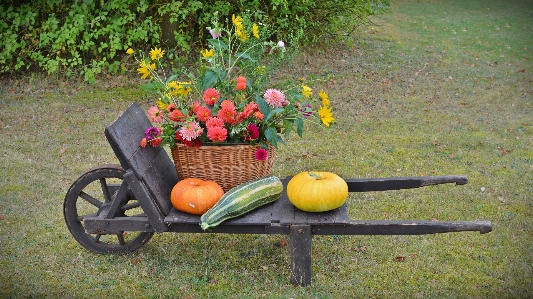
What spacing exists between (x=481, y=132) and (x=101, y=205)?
4999 millimetres

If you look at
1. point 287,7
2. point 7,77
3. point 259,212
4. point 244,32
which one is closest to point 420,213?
point 259,212

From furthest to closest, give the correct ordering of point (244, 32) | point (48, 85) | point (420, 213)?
point (48, 85) → point (420, 213) → point (244, 32)

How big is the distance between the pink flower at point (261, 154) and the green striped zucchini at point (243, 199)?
0.14 m

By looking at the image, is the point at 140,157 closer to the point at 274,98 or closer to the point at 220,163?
the point at 220,163

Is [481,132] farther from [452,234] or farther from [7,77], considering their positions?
[7,77]

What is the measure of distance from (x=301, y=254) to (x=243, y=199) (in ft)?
1.65

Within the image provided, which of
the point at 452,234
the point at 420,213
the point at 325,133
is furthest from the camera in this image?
the point at 325,133

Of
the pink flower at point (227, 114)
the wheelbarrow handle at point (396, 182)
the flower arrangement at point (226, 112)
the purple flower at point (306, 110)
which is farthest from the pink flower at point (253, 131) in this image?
the wheelbarrow handle at point (396, 182)

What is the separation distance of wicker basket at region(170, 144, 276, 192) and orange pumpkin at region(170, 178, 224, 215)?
0.12m

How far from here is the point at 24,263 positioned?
168 inches

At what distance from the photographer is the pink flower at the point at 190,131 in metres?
3.72

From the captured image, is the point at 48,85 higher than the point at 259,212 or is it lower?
lower

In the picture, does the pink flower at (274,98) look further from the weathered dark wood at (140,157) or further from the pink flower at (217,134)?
the weathered dark wood at (140,157)

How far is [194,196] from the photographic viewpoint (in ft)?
12.3
